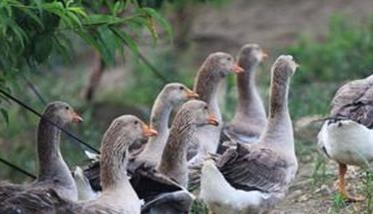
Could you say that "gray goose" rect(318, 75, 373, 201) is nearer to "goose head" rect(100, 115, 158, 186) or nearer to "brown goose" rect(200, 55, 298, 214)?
"brown goose" rect(200, 55, 298, 214)

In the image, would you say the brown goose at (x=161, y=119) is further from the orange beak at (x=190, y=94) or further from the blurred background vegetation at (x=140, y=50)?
the blurred background vegetation at (x=140, y=50)

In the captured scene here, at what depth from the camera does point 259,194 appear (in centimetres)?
970

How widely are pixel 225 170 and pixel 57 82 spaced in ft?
37.4

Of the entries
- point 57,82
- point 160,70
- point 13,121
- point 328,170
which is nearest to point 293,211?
point 328,170

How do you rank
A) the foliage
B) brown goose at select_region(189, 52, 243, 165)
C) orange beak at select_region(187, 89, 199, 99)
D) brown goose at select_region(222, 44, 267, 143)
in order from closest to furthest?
orange beak at select_region(187, 89, 199, 99)
brown goose at select_region(189, 52, 243, 165)
brown goose at select_region(222, 44, 267, 143)
the foliage

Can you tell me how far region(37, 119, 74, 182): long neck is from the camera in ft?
32.3

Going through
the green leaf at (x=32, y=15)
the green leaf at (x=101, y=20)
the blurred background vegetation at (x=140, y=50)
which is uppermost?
the green leaf at (x=32, y=15)

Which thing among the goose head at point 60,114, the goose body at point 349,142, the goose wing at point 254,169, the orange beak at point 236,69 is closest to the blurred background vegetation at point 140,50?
the goose head at point 60,114

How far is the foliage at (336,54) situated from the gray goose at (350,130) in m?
7.50

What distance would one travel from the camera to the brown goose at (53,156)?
382 inches

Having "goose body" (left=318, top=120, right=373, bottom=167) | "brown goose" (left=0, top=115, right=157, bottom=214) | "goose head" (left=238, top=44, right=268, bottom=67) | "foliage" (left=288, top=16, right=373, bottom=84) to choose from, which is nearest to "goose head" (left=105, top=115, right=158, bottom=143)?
"brown goose" (left=0, top=115, right=157, bottom=214)

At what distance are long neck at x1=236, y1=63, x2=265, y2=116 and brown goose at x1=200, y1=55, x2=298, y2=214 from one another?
7.48 ft

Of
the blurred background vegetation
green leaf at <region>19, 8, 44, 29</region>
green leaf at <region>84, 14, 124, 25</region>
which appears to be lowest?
the blurred background vegetation

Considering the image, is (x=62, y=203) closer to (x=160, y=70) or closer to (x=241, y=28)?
(x=160, y=70)
